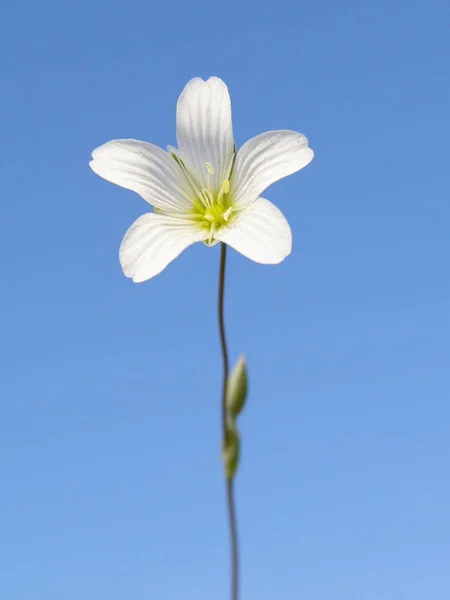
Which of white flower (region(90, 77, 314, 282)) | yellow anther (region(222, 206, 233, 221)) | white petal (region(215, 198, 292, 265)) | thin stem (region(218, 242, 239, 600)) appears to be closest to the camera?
thin stem (region(218, 242, 239, 600))

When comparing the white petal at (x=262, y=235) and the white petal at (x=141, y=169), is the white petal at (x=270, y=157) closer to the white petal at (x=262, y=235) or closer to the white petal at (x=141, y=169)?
the white petal at (x=262, y=235)

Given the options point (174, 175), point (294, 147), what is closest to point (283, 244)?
point (294, 147)

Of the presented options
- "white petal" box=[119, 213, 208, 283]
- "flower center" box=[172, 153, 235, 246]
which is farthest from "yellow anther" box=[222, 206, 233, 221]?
"white petal" box=[119, 213, 208, 283]

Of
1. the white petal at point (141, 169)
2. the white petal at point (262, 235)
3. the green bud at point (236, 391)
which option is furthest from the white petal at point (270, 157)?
the green bud at point (236, 391)

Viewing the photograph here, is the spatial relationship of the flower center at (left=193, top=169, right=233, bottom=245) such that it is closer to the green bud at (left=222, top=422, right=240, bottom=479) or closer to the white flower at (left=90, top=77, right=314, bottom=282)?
the white flower at (left=90, top=77, right=314, bottom=282)

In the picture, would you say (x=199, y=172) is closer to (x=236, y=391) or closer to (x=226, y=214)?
(x=226, y=214)

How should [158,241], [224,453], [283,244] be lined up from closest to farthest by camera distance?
1. [224,453]
2. [283,244]
3. [158,241]

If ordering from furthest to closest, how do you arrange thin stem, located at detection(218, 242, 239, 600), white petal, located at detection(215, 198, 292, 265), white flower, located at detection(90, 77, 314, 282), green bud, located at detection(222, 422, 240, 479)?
white flower, located at detection(90, 77, 314, 282) < white petal, located at detection(215, 198, 292, 265) < green bud, located at detection(222, 422, 240, 479) < thin stem, located at detection(218, 242, 239, 600)

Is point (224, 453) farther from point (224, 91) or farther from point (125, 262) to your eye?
point (224, 91)
